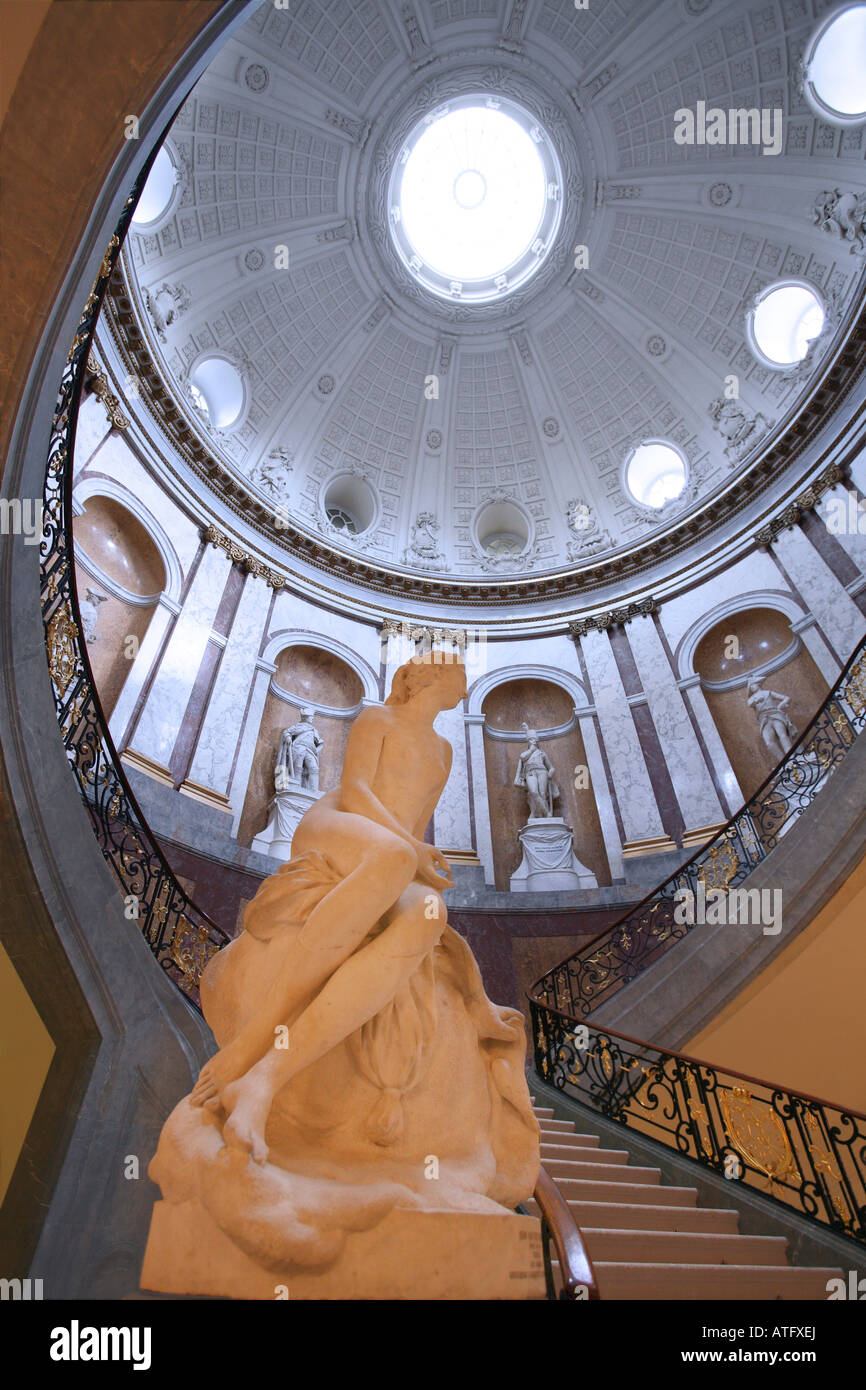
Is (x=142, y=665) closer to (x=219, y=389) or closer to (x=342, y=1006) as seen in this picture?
(x=219, y=389)

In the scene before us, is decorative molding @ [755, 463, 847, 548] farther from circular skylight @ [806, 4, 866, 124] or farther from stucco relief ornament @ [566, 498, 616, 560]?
circular skylight @ [806, 4, 866, 124]

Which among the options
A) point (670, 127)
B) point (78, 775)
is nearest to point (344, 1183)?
point (78, 775)

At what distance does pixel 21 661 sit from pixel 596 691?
36.3 feet

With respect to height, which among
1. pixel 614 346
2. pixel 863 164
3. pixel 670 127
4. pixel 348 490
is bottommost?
pixel 863 164

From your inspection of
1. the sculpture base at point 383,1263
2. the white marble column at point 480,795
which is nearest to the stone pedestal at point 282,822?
the white marble column at point 480,795

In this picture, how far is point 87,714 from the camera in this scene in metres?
6.28

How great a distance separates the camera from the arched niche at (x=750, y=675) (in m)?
12.2

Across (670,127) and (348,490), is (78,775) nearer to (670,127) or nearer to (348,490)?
(348,490)

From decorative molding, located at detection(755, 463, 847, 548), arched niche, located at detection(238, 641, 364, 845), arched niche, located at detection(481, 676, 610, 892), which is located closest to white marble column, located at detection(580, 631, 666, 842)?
arched niche, located at detection(481, 676, 610, 892)

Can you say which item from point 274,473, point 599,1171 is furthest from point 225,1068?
point 274,473

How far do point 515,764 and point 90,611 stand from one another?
7.88 metres

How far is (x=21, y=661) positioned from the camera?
16.5 ft

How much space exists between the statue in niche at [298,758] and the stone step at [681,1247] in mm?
8804

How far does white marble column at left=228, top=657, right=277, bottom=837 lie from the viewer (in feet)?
37.3
